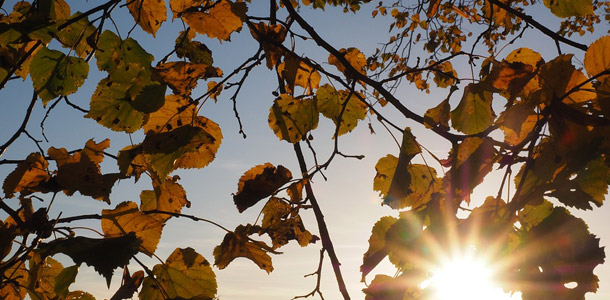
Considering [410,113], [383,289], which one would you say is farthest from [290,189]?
[383,289]

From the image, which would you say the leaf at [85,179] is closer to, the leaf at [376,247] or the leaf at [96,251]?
the leaf at [96,251]

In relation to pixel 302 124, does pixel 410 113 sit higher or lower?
lower

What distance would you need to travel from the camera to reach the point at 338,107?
1.65m

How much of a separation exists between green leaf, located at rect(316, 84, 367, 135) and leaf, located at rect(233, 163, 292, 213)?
0.28 metres

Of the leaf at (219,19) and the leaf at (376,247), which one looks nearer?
the leaf at (376,247)

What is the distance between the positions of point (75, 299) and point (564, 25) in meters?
7.96

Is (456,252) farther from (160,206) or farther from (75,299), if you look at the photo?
(75,299)

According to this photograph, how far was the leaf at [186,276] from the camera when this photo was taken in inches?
58.4

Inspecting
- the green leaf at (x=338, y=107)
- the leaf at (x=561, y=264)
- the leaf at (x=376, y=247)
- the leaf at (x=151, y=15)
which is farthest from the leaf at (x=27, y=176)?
the leaf at (x=561, y=264)

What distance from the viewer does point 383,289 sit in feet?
3.15

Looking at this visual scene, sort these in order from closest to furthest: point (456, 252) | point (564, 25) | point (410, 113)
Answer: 1. point (456, 252)
2. point (410, 113)
3. point (564, 25)

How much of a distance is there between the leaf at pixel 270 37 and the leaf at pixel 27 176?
0.78 m

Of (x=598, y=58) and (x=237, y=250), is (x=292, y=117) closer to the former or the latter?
(x=237, y=250)

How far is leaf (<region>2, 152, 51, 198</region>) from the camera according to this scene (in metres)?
1.42
